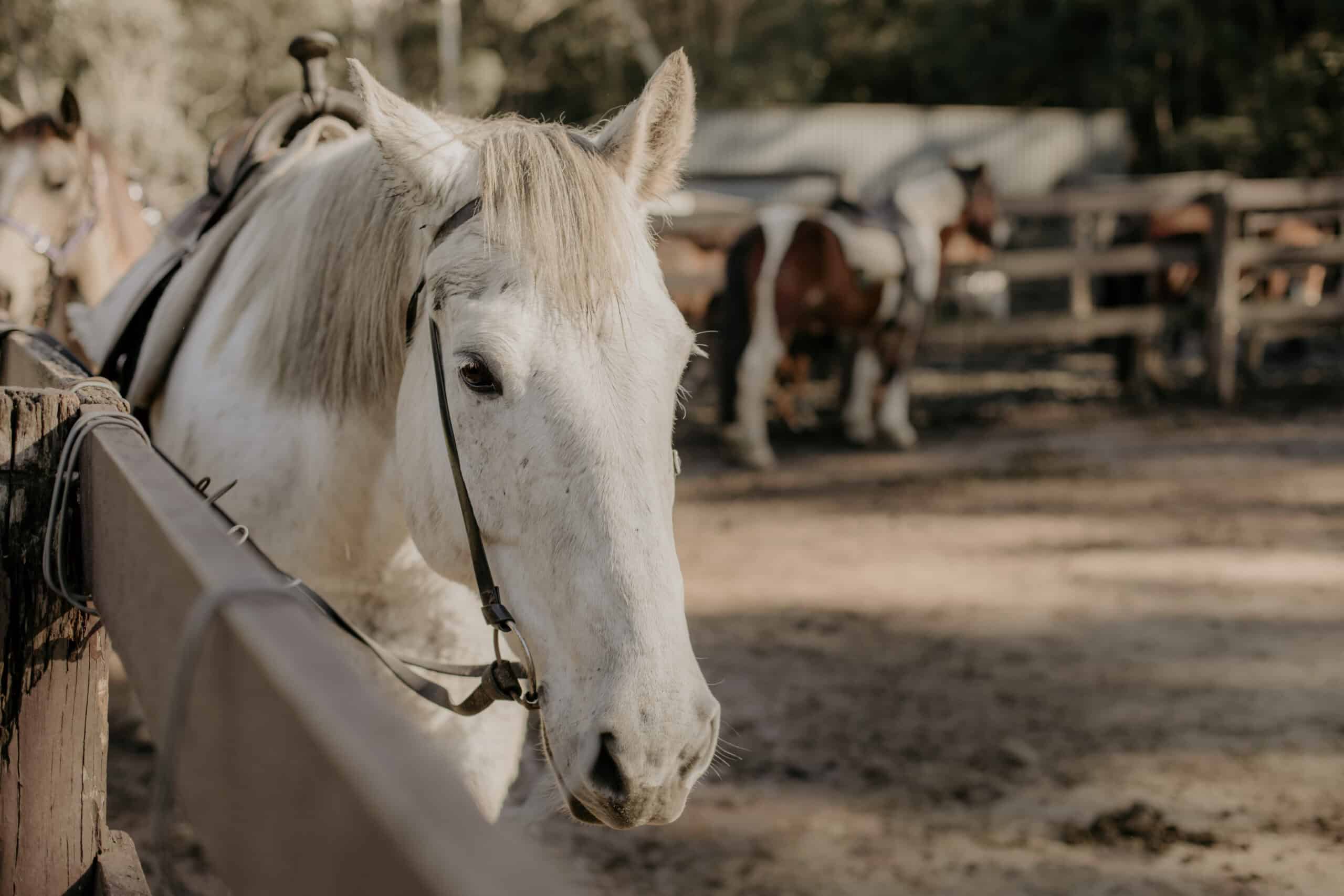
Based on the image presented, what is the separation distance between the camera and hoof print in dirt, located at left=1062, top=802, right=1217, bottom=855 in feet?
9.25

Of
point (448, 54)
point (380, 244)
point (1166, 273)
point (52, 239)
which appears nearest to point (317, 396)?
point (380, 244)

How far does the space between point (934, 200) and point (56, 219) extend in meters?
6.85

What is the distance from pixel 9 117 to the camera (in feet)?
14.5

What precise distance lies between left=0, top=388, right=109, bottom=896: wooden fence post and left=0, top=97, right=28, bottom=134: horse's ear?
11.9 feet

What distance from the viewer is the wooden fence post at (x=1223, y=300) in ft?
32.9

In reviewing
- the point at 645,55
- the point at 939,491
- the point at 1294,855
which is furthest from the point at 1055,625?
the point at 645,55

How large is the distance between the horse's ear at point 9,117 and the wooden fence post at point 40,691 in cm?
362

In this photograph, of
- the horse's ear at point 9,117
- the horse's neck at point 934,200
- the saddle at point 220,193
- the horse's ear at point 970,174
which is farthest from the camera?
the horse's ear at point 970,174

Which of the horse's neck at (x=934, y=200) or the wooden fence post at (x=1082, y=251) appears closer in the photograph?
the horse's neck at (x=934, y=200)

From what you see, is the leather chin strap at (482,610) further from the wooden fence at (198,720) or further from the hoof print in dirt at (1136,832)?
the hoof print in dirt at (1136,832)

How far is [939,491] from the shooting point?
717 centimetres

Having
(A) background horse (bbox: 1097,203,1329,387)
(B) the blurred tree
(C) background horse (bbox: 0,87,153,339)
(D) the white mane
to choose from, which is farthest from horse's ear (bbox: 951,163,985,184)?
(D) the white mane

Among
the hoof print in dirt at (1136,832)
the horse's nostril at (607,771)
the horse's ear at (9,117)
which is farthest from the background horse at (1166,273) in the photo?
the horse's nostril at (607,771)

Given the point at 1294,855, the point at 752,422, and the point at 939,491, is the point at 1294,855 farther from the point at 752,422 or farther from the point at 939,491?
the point at 752,422
